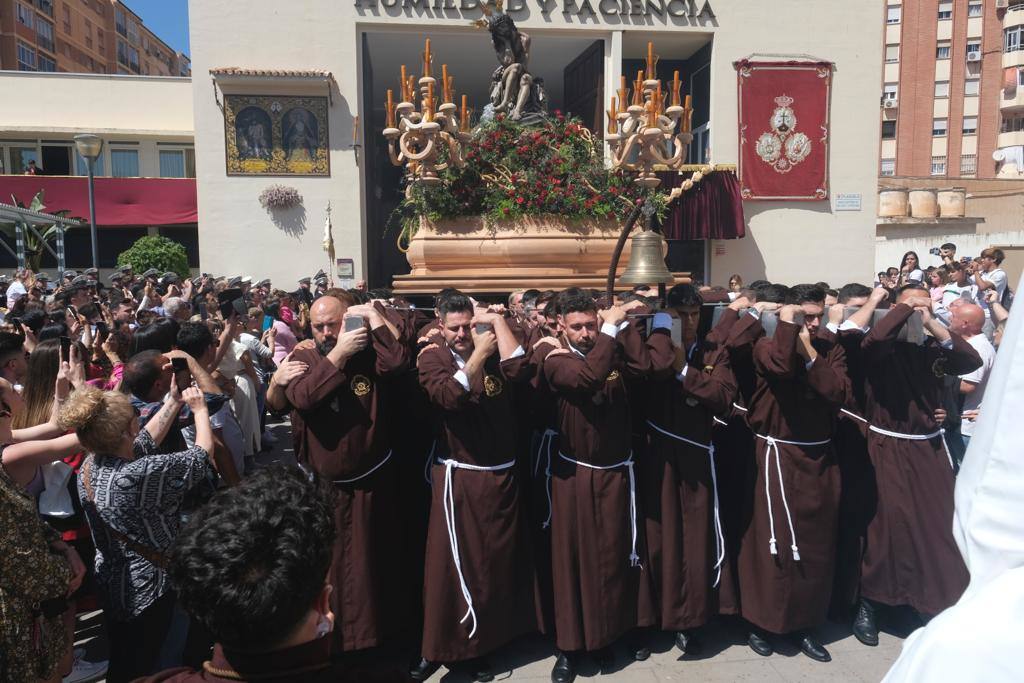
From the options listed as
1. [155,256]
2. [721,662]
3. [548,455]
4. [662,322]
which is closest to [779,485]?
[721,662]

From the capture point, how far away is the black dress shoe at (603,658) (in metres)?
3.70

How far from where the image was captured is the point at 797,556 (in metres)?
3.79

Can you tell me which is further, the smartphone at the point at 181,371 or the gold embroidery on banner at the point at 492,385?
the gold embroidery on banner at the point at 492,385

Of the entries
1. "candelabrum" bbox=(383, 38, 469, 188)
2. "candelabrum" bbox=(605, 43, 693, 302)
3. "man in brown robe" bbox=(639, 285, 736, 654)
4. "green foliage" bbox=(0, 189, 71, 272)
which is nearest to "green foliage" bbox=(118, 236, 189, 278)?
"green foliage" bbox=(0, 189, 71, 272)

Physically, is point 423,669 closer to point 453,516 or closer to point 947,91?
point 453,516

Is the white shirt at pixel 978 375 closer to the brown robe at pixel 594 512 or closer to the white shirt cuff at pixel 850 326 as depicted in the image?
the white shirt cuff at pixel 850 326

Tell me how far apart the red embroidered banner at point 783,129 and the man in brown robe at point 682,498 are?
14.6 meters

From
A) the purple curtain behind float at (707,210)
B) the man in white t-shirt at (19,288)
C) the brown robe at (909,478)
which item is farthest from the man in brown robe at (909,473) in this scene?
the purple curtain behind float at (707,210)

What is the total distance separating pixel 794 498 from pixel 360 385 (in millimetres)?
2276

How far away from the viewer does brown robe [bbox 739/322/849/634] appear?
12.5 ft

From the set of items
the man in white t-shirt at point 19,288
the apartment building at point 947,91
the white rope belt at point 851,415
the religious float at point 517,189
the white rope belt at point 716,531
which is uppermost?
the apartment building at point 947,91

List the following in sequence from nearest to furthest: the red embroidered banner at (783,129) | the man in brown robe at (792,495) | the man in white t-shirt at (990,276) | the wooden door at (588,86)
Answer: the man in brown robe at (792,495) < the man in white t-shirt at (990,276) < the wooden door at (588,86) < the red embroidered banner at (783,129)

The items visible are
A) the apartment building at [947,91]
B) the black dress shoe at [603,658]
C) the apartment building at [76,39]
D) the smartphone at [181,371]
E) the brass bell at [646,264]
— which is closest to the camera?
the smartphone at [181,371]

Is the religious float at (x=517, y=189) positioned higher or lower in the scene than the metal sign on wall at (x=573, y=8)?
lower
